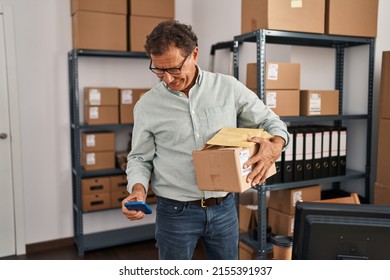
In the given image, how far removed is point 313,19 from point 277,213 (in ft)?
4.06

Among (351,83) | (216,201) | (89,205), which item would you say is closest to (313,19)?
(351,83)

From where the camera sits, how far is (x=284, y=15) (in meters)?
2.28

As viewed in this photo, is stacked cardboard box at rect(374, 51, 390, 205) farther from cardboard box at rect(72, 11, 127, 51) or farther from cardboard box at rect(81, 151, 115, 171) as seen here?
cardboard box at rect(81, 151, 115, 171)

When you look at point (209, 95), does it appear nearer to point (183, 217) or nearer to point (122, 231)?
point (183, 217)

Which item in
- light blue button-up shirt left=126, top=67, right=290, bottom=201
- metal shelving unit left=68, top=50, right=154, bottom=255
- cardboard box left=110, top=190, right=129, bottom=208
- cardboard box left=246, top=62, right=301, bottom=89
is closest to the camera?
light blue button-up shirt left=126, top=67, right=290, bottom=201

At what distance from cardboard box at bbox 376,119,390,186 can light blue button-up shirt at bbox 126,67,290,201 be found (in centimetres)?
117

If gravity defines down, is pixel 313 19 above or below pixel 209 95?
above

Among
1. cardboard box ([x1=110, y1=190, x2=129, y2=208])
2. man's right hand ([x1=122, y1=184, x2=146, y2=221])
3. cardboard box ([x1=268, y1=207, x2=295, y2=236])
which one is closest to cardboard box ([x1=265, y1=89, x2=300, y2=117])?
cardboard box ([x1=268, y1=207, x2=295, y2=236])

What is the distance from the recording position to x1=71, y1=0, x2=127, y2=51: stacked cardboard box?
10.0ft

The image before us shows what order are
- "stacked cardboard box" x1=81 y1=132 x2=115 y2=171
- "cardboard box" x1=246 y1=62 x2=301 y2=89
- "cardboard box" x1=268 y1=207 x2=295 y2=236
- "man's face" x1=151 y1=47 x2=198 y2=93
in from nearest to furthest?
"man's face" x1=151 y1=47 x2=198 y2=93, "cardboard box" x1=246 y1=62 x2=301 y2=89, "cardboard box" x1=268 y1=207 x2=295 y2=236, "stacked cardboard box" x1=81 y1=132 x2=115 y2=171

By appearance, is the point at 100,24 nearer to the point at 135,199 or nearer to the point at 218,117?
the point at 218,117

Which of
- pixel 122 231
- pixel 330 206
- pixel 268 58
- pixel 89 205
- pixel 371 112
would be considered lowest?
pixel 122 231

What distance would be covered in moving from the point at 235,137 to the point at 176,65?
1.07ft

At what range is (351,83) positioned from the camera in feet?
9.48
